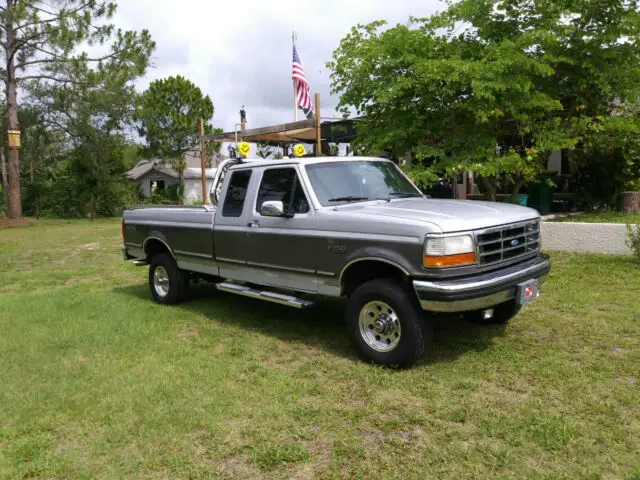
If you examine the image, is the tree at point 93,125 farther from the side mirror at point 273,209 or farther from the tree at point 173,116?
the side mirror at point 273,209

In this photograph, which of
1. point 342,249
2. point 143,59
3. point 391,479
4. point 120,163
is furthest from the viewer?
point 120,163

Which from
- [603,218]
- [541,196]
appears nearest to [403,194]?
[603,218]

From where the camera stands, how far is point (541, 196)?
13.5 meters

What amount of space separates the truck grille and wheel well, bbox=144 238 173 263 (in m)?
4.71

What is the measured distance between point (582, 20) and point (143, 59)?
20.1 meters

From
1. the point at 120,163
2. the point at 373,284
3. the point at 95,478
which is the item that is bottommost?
the point at 95,478

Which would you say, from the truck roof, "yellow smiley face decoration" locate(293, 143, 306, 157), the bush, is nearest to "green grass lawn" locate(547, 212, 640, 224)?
the bush

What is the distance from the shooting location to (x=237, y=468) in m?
3.22

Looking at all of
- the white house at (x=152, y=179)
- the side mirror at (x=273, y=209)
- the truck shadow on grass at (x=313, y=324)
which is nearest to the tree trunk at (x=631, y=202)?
the truck shadow on grass at (x=313, y=324)

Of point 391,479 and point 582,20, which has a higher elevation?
point 582,20

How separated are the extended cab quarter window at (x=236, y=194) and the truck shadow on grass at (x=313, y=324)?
4.47 feet

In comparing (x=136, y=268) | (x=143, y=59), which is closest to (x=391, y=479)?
(x=136, y=268)

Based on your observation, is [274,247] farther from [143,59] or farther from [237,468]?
[143,59]

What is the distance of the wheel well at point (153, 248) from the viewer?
7.56 metres
